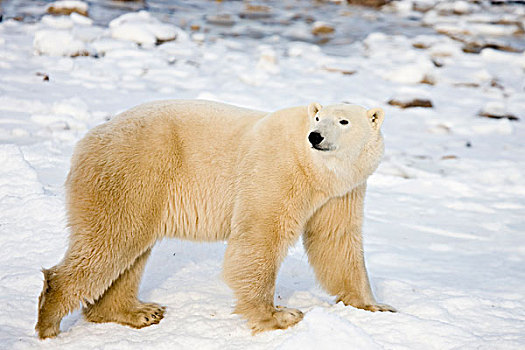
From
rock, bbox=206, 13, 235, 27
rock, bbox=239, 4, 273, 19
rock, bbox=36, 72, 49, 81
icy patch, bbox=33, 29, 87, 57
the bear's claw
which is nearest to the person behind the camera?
the bear's claw

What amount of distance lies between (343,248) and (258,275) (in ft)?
2.17

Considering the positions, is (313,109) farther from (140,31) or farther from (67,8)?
(67,8)

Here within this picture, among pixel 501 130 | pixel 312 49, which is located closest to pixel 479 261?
pixel 501 130

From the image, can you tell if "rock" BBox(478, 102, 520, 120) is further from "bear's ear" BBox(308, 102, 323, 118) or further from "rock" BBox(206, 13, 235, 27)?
"rock" BBox(206, 13, 235, 27)

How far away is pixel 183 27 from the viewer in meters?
16.0

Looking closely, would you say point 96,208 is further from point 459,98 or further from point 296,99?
point 459,98

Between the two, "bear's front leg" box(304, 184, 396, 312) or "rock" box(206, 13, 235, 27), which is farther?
"rock" box(206, 13, 235, 27)

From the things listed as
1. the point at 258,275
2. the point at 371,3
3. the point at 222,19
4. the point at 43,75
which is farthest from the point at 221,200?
the point at 371,3

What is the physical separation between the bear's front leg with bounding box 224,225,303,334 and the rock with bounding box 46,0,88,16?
13483 mm

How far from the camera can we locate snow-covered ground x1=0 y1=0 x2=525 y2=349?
312 centimetres

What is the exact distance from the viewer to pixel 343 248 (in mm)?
3488

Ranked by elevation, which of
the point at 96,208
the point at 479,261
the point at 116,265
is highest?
the point at 96,208

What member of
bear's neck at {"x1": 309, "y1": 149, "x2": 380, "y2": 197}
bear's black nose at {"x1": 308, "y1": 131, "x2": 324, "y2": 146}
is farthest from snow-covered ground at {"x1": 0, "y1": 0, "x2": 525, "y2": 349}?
bear's black nose at {"x1": 308, "y1": 131, "x2": 324, "y2": 146}

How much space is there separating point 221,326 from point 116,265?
68 centimetres
